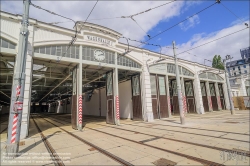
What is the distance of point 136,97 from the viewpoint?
19.4 meters

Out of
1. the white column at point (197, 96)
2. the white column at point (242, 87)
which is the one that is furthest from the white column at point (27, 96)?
the white column at point (242, 87)

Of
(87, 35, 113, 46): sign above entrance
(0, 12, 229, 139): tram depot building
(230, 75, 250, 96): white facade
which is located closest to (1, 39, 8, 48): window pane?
(0, 12, 229, 139): tram depot building

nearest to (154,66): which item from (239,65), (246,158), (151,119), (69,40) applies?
(151,119)

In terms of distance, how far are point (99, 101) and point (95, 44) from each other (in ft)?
54.0

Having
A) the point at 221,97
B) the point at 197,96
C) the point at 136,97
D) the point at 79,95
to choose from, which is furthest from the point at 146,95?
the point at 221,97

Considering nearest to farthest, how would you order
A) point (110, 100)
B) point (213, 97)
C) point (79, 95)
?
point (79, 95), point (110, 100), point (213, 97)

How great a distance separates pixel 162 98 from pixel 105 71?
348 inches

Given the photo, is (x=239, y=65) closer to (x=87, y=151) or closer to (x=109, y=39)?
(x=109, y=39)

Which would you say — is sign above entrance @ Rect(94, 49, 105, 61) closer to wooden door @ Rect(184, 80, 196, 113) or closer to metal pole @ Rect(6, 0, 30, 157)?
metal pole @ Rect(6, 0, 30, 157)

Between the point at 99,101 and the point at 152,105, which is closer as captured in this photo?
the point at 152,105

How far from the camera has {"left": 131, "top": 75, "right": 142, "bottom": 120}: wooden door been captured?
18812 mm

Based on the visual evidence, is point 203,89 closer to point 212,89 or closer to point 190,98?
point 212,89

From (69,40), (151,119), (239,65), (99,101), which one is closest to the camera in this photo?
(69,40)

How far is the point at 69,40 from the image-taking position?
13.6 metres
